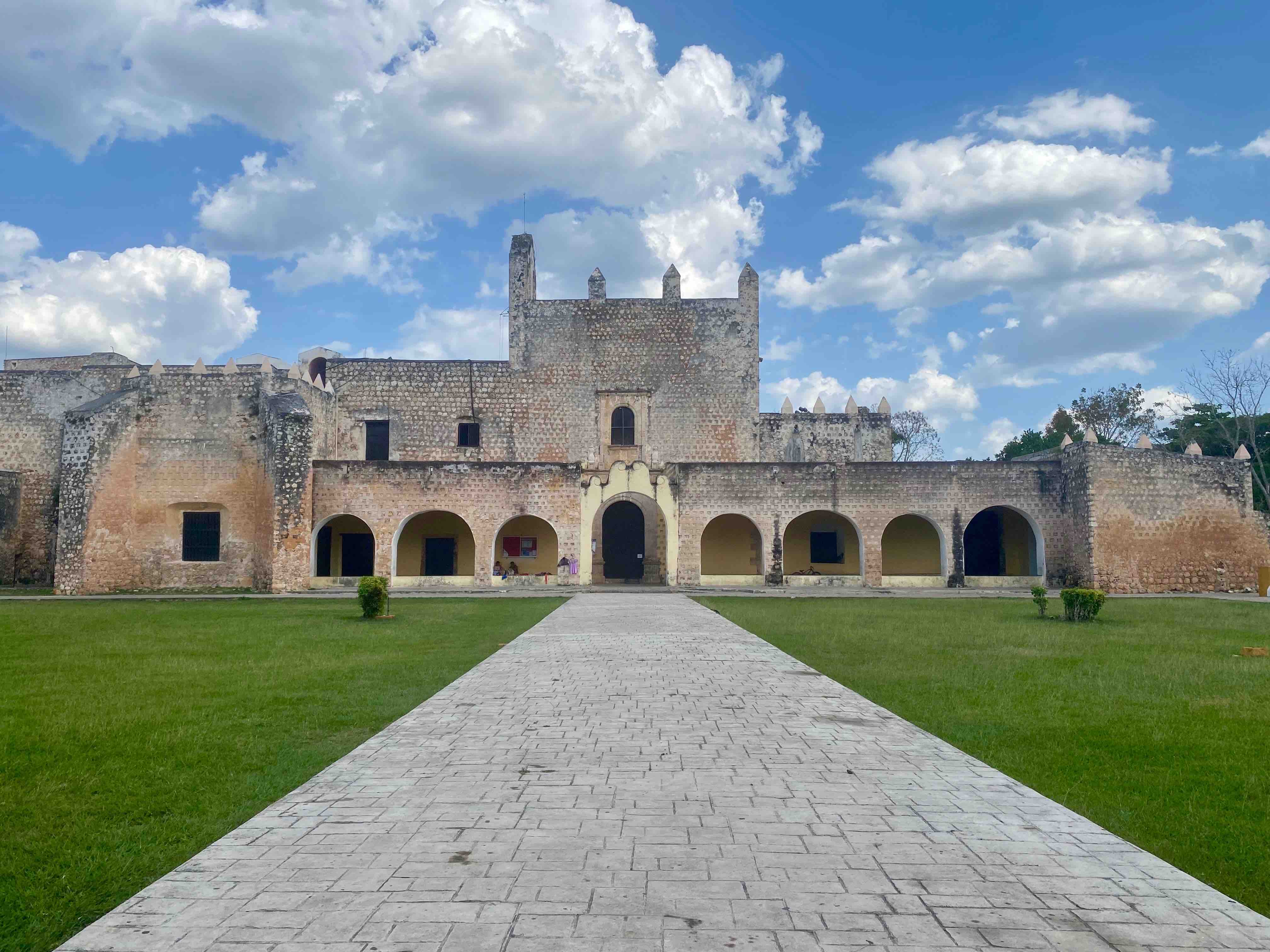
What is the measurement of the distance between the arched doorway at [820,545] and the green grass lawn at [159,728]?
14.6m

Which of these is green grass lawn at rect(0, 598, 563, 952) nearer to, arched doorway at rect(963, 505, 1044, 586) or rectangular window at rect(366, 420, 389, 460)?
rectangular window at rect(366, 420, 389, 460)

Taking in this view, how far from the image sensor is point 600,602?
17.9 m

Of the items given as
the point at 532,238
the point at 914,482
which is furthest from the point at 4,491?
the point at 914,482

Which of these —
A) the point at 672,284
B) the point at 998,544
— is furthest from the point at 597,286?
the point at 998,544

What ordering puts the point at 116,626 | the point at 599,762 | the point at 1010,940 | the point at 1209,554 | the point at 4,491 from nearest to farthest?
the point at 1010,940
the point at 599,762
the point at 116,626
the point at 1209,554
the point at 4,491

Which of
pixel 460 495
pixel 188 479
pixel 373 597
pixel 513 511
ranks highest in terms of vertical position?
pixel 188 479

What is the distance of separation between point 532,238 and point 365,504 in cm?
1162

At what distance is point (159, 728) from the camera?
601 centimetres

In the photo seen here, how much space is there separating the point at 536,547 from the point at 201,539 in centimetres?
973

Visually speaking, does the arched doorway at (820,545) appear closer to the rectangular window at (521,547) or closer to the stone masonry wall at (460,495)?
the stone masonry wall at (460,495)

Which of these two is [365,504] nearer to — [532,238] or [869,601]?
[532,238]

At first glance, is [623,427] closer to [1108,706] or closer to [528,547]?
[528,547]

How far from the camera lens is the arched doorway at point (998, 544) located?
85.6ft

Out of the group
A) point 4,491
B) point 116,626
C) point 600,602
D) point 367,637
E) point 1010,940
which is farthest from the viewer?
point 4,491
